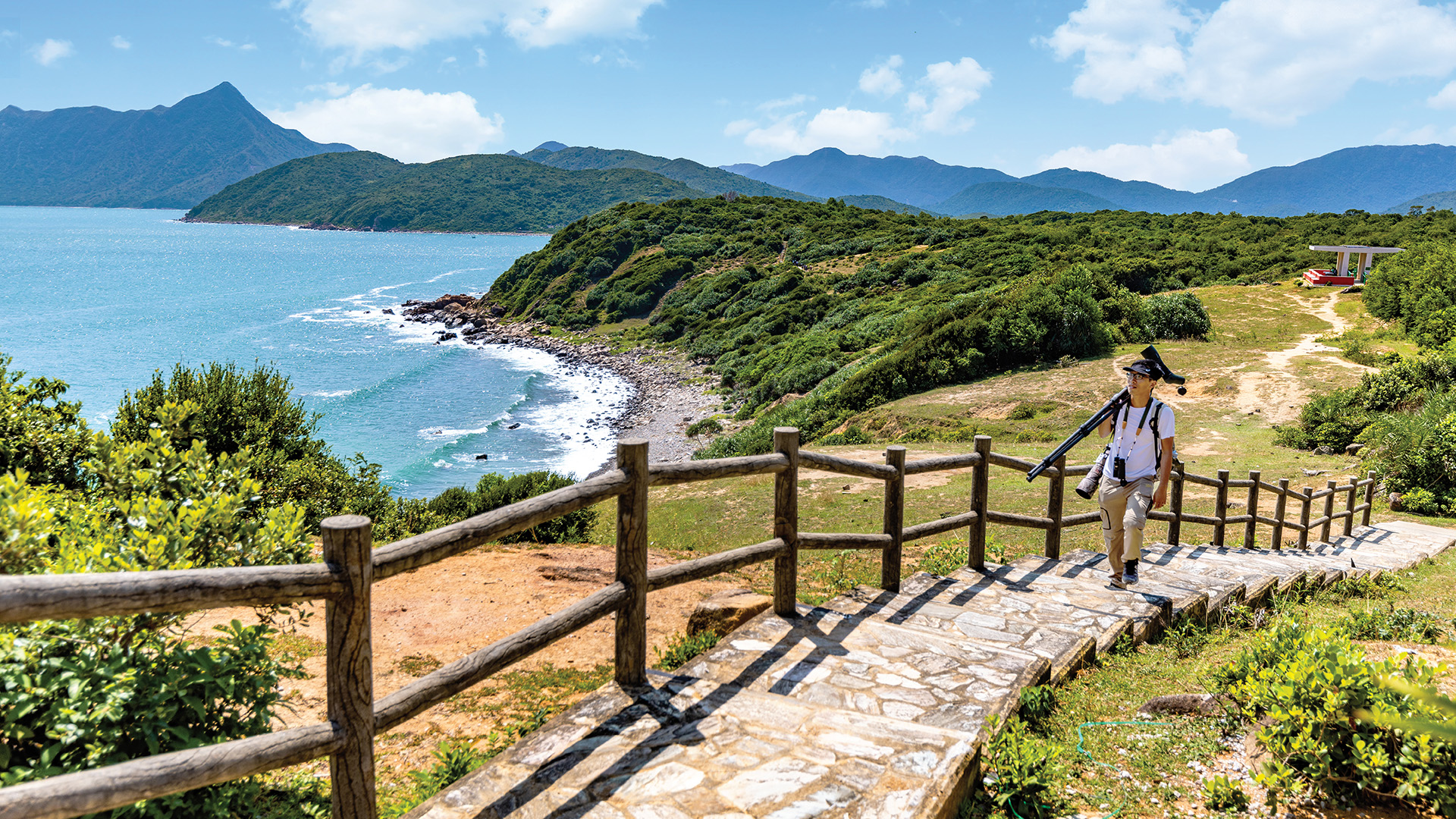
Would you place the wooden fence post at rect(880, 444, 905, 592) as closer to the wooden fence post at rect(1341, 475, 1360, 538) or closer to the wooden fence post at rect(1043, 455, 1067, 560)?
the wooden fence post at rect(1043, 455, 1067, 560)

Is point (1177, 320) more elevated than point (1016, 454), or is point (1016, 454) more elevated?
point (1177, 320)

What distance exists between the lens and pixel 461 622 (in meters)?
8.77

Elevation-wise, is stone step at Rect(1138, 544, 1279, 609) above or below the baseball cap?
below

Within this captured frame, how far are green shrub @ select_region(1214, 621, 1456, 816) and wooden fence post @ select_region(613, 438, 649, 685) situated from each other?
9.78ft

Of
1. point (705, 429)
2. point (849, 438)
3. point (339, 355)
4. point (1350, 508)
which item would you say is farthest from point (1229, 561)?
point (339, 355)

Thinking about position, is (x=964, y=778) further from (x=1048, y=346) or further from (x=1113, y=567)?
(x=1048, y=346)

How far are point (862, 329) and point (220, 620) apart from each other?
3463 cm

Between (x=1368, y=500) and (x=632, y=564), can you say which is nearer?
(x=632, y=564)

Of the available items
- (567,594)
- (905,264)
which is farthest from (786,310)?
(567,594)

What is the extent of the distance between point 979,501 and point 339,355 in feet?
192

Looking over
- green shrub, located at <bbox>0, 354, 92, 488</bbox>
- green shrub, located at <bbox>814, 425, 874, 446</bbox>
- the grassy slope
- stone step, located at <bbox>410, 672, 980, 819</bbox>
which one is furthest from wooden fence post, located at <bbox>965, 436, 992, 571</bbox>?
green shrub, located at <bbox>814, 425, 874, 446</bbox>

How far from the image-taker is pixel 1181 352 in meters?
28.8

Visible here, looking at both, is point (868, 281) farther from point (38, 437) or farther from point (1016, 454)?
point (38, 437)

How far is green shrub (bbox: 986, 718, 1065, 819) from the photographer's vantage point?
374 centimetres
